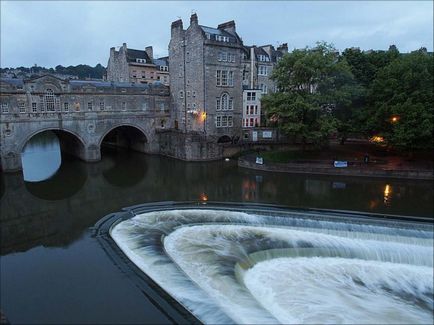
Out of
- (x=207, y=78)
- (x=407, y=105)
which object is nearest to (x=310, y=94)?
(x=407, y=105)

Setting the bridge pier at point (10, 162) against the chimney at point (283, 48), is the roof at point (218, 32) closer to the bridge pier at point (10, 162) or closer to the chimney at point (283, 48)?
the chimney at point (283, 48)

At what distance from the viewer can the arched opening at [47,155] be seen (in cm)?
3785

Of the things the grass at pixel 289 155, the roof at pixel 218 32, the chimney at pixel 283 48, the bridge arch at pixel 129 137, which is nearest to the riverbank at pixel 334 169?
the grass at pixel 289 155

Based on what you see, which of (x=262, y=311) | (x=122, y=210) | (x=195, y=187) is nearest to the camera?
(x=262, y=311)

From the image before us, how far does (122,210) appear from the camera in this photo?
25172mm

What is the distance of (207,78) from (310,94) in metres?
12.9

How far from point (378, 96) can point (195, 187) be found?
21.4 metres

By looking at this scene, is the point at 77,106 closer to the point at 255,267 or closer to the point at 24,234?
the point at 24,234

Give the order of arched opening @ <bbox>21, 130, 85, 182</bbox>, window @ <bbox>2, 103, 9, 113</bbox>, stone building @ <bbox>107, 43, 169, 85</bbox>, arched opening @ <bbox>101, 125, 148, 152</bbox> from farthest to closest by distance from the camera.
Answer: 1. stone building @ <bbox>107, 43, 169, 85</bbox>
2. arched opening @ <bbox>101, 125, 148, 152</bbox>
3. arched opening @ <bbox>21, 130, 85, 182</bbox>
4. window @ <bbox>2, 103, 9, 113</bbox>

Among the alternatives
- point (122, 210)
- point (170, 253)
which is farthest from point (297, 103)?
point (170, 253)

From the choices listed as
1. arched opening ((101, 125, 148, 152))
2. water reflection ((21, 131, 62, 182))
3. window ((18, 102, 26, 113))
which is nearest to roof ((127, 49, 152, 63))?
arched opening ((101, 125, 148, 152))

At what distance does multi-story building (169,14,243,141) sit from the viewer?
1699 inches

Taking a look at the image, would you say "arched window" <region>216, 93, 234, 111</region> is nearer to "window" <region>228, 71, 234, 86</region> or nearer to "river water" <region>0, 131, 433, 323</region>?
"window" <region>228, 71, 234, 86</region>

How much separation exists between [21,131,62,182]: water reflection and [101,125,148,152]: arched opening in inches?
292
